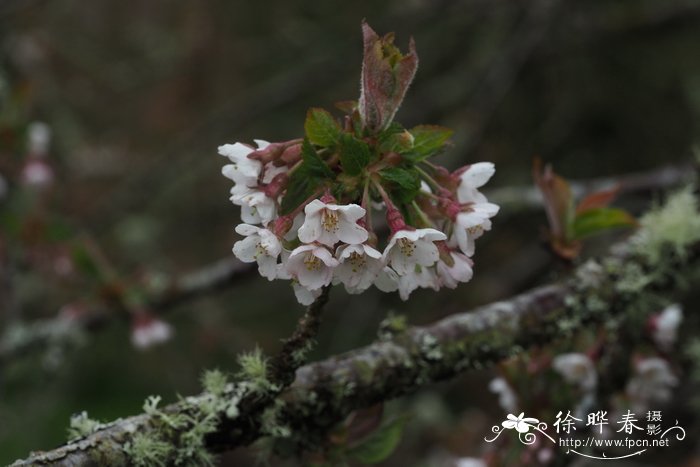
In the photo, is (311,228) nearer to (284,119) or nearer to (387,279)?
(387,279)

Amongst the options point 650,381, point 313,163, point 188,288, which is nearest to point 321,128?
point 313,163

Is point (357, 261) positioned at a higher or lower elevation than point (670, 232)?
lower

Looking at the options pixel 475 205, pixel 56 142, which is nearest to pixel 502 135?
pixel 56 142

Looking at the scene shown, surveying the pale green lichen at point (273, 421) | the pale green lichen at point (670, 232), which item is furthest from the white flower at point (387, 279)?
the pale green lichen at point (670, 232)

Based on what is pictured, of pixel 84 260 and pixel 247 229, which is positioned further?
pixel 84 260

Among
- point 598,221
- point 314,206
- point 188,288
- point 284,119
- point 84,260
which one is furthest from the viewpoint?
point 284,119

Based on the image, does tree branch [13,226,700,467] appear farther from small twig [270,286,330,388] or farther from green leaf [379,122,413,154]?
green leaf [379,122,413,154]

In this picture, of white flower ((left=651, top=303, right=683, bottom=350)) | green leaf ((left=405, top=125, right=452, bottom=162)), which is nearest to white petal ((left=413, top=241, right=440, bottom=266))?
green leaf ((left=405, top=125, right=452, bottom=162))
